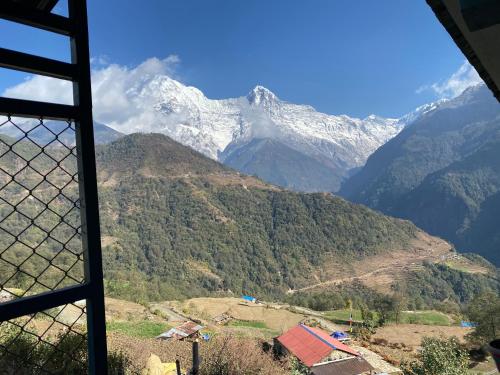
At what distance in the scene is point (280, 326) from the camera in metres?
45.6

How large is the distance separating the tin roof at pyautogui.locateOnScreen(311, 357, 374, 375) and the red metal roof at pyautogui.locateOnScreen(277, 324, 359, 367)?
0.46 metres

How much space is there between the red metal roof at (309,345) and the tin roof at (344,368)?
463 mm

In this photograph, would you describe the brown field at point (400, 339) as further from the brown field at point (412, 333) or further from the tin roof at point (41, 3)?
the tin roof at point (41, 3)

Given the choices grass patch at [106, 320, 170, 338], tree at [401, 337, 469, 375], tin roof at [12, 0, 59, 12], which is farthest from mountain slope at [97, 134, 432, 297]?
tin roof at [12, 0, 59, 12]

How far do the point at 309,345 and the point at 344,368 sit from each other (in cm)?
275

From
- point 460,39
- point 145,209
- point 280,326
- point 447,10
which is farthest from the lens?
point 145,209

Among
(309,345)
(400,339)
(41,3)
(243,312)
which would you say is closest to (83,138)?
(41,3)

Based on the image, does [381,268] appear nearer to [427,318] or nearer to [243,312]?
[427,318]

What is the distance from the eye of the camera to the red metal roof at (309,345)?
68.2 feet

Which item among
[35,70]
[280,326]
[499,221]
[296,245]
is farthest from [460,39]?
[499,221]

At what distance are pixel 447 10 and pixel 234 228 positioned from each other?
406 feet

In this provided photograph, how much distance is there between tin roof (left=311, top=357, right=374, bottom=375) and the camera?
1969 centimetres

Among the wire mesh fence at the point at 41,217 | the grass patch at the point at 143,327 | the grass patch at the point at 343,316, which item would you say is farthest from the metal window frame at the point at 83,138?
the grass patch at the point at 343,316

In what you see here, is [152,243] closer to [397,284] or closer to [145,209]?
[145,209]
